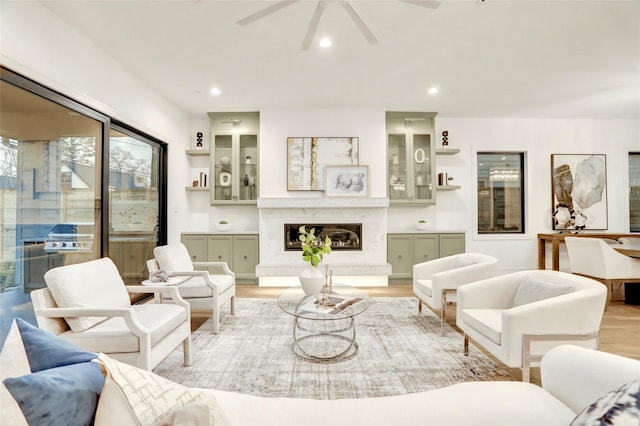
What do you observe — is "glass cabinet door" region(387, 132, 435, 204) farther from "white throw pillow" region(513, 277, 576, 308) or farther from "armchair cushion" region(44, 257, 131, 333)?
"armchair cushion" region(44, 257, 131, 333)

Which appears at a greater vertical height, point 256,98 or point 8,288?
point 256,98

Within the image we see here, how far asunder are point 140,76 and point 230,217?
256cm

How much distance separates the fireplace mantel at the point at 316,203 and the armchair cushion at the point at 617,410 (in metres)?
4.30

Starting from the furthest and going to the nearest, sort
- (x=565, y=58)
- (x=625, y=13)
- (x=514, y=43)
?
(x=565, y=58)
(x=514, y=43)
(x=625, y=13)

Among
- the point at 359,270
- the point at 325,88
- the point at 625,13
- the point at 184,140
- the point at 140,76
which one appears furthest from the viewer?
the point at 184,140

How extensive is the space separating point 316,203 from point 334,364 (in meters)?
2.95

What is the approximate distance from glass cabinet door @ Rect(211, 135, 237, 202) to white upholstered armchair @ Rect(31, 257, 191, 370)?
3216 mm

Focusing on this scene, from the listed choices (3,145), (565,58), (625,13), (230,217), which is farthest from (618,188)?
(3,145)

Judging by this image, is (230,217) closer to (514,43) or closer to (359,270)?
(359,270)

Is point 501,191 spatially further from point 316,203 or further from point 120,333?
point 120,333

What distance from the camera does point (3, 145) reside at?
2332mm

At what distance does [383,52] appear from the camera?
330cm

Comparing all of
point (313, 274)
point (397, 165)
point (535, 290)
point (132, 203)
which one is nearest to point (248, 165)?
point (132, 203)

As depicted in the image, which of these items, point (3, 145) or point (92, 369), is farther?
point (3, 145)
